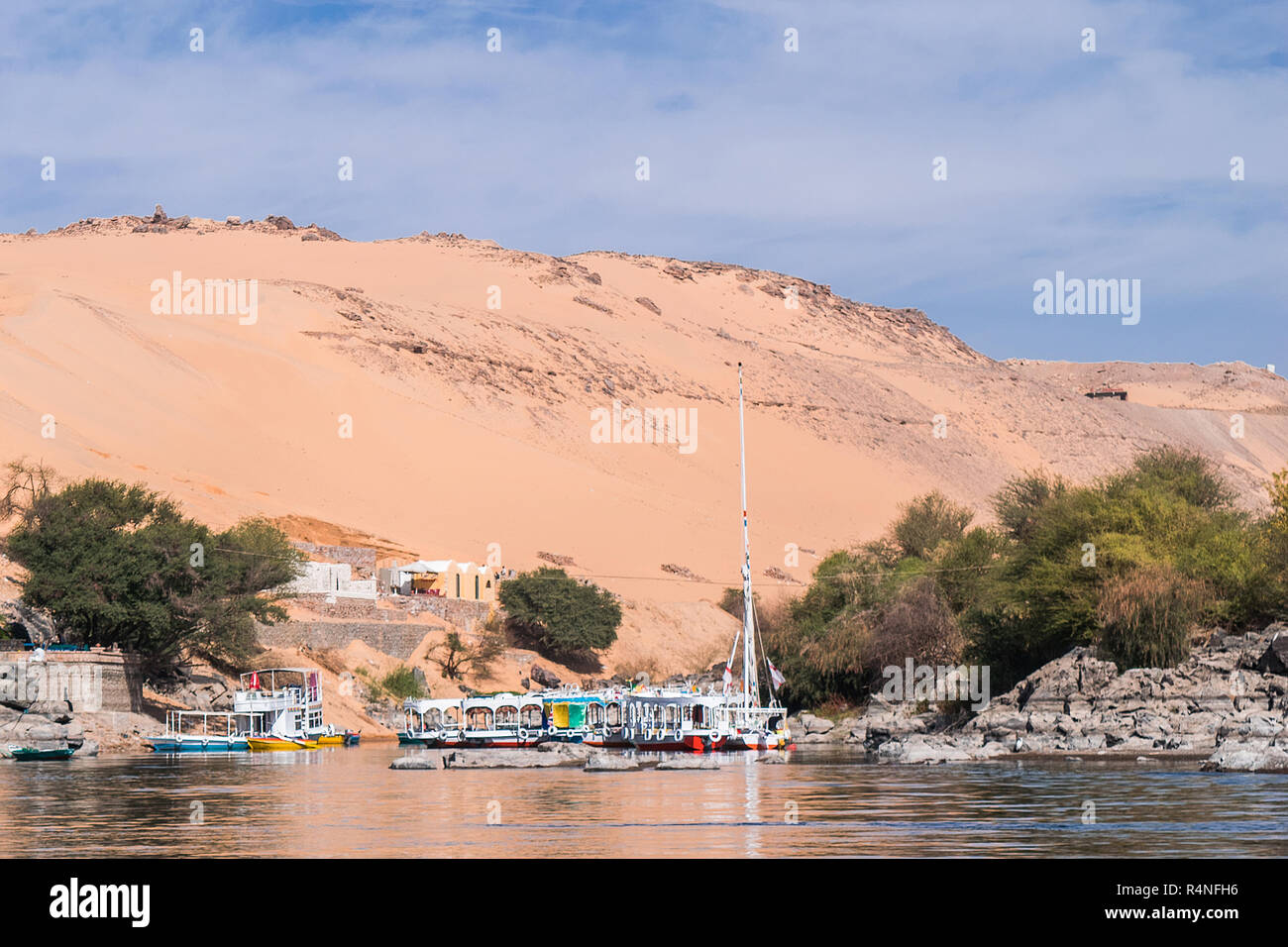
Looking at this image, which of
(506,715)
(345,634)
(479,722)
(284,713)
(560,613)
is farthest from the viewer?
(560,613)

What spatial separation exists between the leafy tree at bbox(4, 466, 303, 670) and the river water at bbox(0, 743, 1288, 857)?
46.7 ft

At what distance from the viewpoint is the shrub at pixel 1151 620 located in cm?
3609

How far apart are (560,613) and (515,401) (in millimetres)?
39522

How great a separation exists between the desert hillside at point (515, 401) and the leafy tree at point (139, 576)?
52.3ft

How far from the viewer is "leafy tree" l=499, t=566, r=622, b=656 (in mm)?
66688

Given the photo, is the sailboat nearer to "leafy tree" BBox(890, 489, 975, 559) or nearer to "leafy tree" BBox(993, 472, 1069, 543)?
"leafy tree" BBox(993, 472, 1069, 543)

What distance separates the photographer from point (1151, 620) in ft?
119

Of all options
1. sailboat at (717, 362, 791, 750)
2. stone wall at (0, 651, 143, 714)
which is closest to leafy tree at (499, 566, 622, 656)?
stone wall at (0, 651, 143, 714)

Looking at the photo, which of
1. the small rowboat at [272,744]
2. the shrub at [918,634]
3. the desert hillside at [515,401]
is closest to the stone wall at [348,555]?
the desert hillside at [515,401]

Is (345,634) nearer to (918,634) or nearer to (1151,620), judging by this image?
(918,634)

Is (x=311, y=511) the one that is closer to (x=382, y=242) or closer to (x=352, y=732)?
(x=352, y=732)

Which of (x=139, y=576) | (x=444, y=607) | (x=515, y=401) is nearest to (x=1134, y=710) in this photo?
(x=139, y=576)

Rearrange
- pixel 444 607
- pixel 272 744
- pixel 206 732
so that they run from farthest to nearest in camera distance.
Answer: pixel 444 607, pixel 206 732, pixel 272 744

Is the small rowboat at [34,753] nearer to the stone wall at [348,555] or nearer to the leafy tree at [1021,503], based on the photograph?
the stone wall at [348,555]
